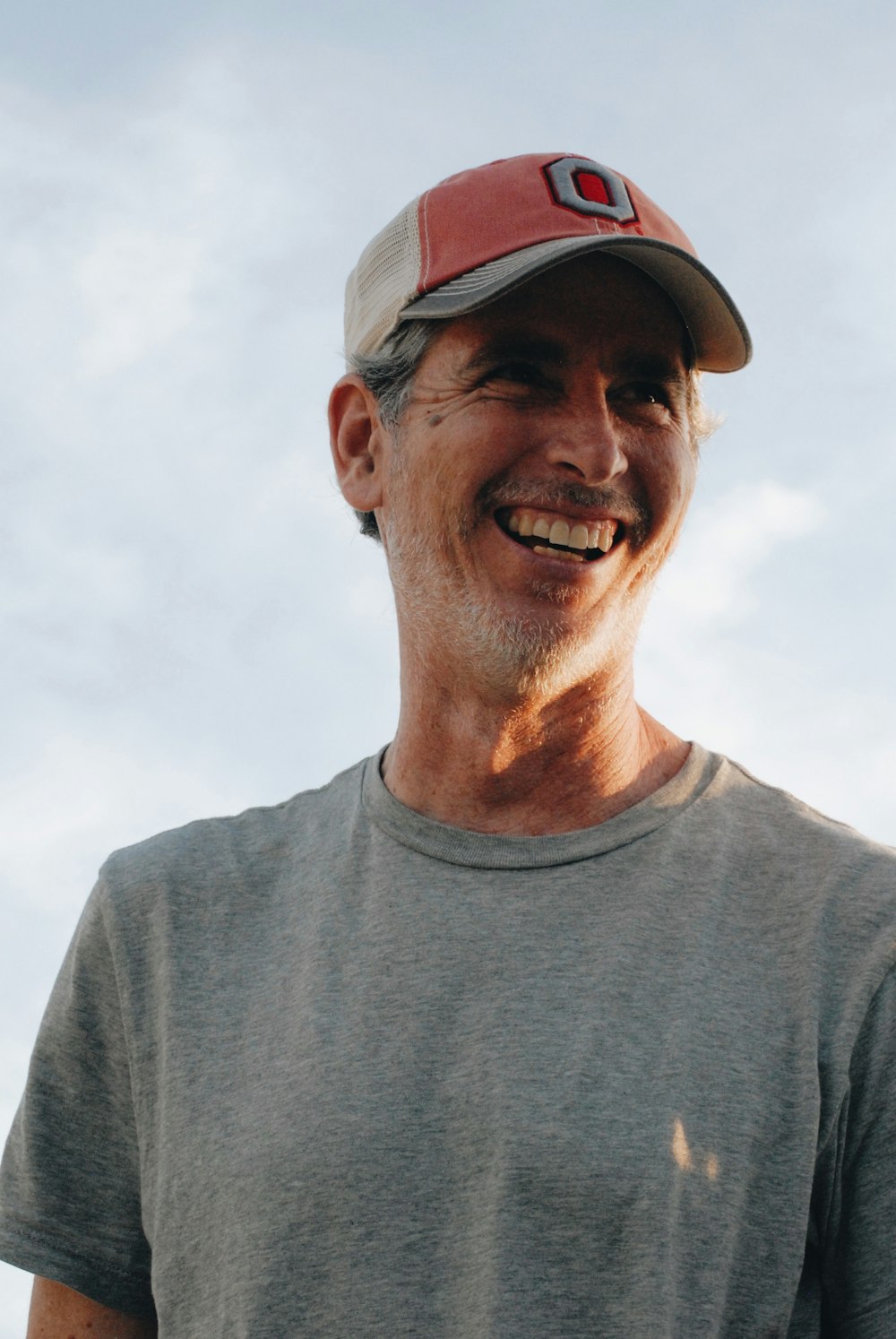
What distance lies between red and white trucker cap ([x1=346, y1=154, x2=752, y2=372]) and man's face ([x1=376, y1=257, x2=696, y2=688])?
2.6 inches

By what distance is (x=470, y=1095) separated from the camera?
7.69 feet

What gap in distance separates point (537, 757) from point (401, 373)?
869 mm

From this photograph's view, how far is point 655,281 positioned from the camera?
9.46 feet

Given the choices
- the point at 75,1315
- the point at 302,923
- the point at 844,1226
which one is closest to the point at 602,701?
the point at 302,923

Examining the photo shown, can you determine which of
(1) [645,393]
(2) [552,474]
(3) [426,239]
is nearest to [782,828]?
(2) [552,474]

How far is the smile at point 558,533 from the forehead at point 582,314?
12.8 inches

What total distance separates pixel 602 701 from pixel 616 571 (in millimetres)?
255

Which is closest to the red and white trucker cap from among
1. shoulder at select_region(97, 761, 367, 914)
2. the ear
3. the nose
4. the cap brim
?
the cap brim

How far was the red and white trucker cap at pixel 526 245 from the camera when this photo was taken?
280 cm

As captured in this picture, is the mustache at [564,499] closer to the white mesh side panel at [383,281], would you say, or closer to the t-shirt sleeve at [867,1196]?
the white mesh side panel at [383,281]

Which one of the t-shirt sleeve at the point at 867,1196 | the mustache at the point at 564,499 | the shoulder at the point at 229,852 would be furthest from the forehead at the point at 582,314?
the t-shirt sleeve at the point at 867,1196

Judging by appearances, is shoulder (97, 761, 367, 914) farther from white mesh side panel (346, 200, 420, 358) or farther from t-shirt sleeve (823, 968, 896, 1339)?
t-shirt sleeve (823, 968, 896, 1339)

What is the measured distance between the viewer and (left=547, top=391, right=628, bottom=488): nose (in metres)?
2.75

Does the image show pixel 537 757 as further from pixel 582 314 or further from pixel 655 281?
pixel 655 281
